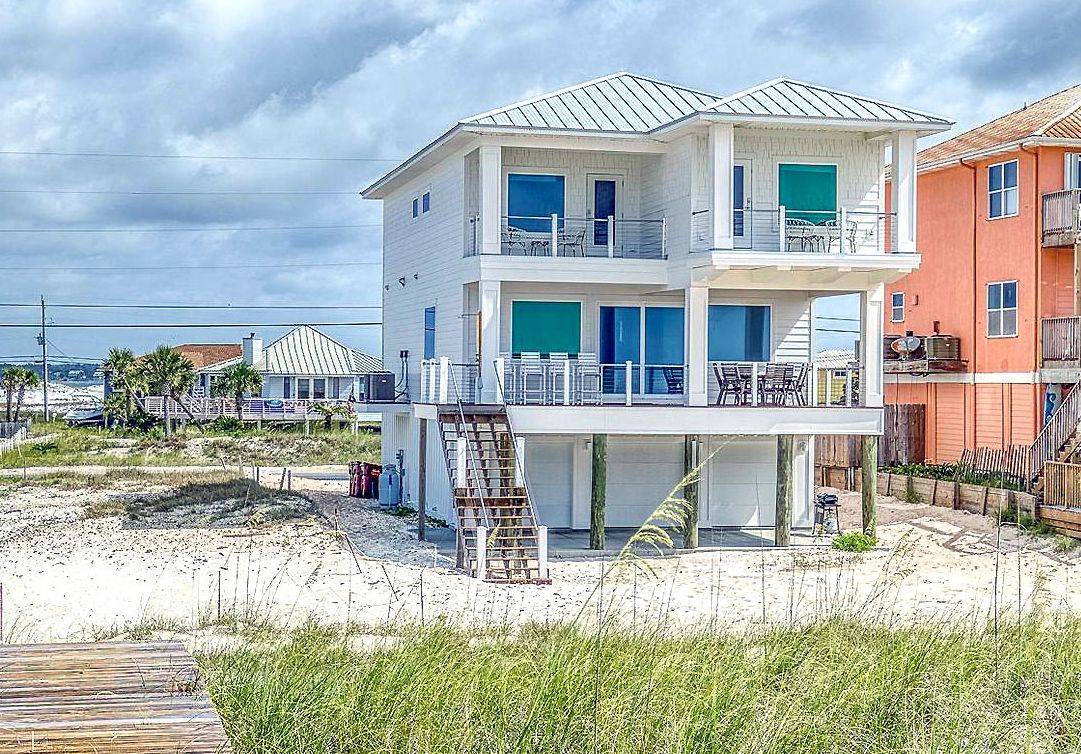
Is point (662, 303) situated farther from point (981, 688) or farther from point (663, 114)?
point (981, 688)

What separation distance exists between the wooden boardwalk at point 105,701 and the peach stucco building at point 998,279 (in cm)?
2700

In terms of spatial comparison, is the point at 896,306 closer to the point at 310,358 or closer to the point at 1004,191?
the point at 1004,191

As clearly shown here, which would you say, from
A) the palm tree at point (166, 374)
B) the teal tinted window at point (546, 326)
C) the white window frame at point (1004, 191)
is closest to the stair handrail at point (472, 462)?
the teal tinted window at point (546, 326)

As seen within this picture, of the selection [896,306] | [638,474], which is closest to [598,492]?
[638,474]

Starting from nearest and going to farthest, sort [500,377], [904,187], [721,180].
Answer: [721,180]
[500,377]
[904,187]

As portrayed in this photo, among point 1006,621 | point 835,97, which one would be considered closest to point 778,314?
point 835,97

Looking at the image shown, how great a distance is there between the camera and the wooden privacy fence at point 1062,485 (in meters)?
→ 25.4

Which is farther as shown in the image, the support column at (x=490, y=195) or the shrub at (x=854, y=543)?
the support column at (x=490, y=195)

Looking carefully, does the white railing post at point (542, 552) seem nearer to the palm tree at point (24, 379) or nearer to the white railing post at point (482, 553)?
the white railing post at point (482, 553)

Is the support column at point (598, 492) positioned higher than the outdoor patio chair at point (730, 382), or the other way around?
the outdoor patio chair at point (730, 382)

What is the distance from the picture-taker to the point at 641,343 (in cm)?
2741

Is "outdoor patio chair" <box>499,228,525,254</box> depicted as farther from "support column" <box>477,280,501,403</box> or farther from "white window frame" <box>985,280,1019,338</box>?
"white window frame" <box>985,280,1019,338</box>

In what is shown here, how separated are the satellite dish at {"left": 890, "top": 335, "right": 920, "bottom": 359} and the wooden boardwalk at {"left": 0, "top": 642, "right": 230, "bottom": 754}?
1131 inches

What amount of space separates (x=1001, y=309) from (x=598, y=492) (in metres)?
15.2
